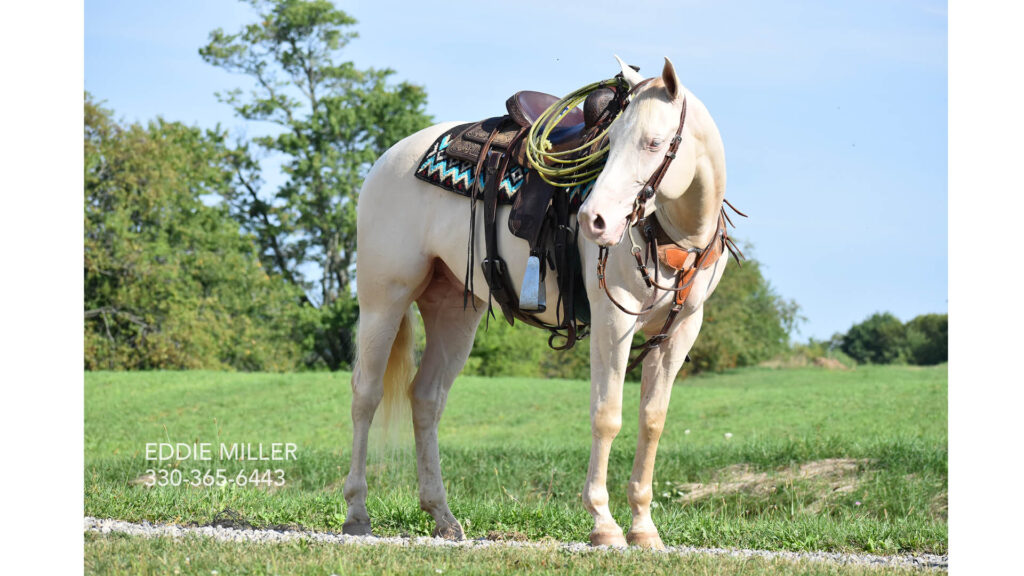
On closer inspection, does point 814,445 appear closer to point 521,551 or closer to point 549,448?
point 549,448

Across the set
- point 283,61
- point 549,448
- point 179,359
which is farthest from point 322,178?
point 549,448

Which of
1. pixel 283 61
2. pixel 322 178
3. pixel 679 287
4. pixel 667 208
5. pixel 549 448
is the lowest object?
pixel 549 448

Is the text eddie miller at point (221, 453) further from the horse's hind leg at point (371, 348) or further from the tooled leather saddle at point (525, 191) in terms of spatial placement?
the tooled leather saddle at point (525, 191)

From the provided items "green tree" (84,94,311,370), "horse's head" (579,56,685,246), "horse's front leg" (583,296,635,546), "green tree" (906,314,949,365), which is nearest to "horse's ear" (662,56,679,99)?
"horse's head" (579,56,685,246)

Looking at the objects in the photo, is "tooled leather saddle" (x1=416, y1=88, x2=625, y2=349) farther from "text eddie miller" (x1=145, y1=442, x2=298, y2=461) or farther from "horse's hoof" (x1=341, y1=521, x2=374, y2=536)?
"text eddie miller" (x1=145, y1=442, x2=298, y2=461)

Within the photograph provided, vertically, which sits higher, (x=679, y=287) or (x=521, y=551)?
(x=679, y=287)

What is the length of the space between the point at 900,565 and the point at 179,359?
28.5m

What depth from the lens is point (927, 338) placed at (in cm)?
4378

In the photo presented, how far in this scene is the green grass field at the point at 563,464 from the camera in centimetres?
624

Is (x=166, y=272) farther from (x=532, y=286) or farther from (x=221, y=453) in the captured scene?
(x=532, y=286)

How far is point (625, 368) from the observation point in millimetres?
5020

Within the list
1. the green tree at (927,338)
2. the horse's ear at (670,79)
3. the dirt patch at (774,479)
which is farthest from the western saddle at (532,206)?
the green tree at (927,338)

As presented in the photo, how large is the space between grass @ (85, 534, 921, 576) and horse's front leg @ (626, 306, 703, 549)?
1.98ft

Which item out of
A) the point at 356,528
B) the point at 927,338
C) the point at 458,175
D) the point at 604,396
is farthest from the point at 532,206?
the point at 927,338
